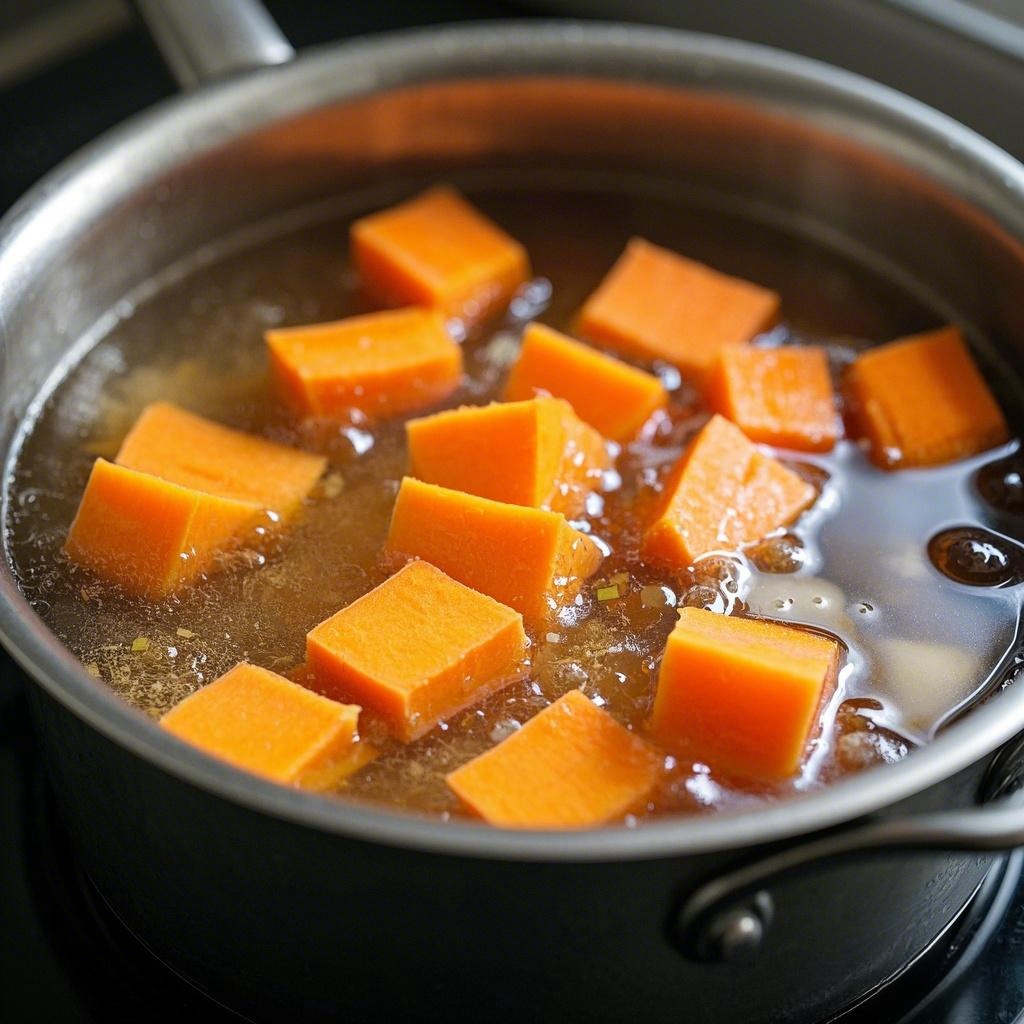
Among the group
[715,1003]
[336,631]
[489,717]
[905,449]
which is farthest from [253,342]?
[715,1003]

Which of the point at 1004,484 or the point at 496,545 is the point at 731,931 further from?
the point at 1004,484

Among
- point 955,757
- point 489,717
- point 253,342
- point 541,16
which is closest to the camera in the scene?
point 955,757

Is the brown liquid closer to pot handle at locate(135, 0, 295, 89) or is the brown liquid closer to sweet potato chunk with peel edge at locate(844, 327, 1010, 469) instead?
sweet potato chunk with peel edge at locate(844, 327, 1010, 469)

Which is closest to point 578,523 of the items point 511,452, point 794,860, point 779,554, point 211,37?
point 511,452

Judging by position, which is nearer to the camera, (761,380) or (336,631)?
(336,631)

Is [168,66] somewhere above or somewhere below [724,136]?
above

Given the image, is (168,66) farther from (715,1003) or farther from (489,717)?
(715,1003)
